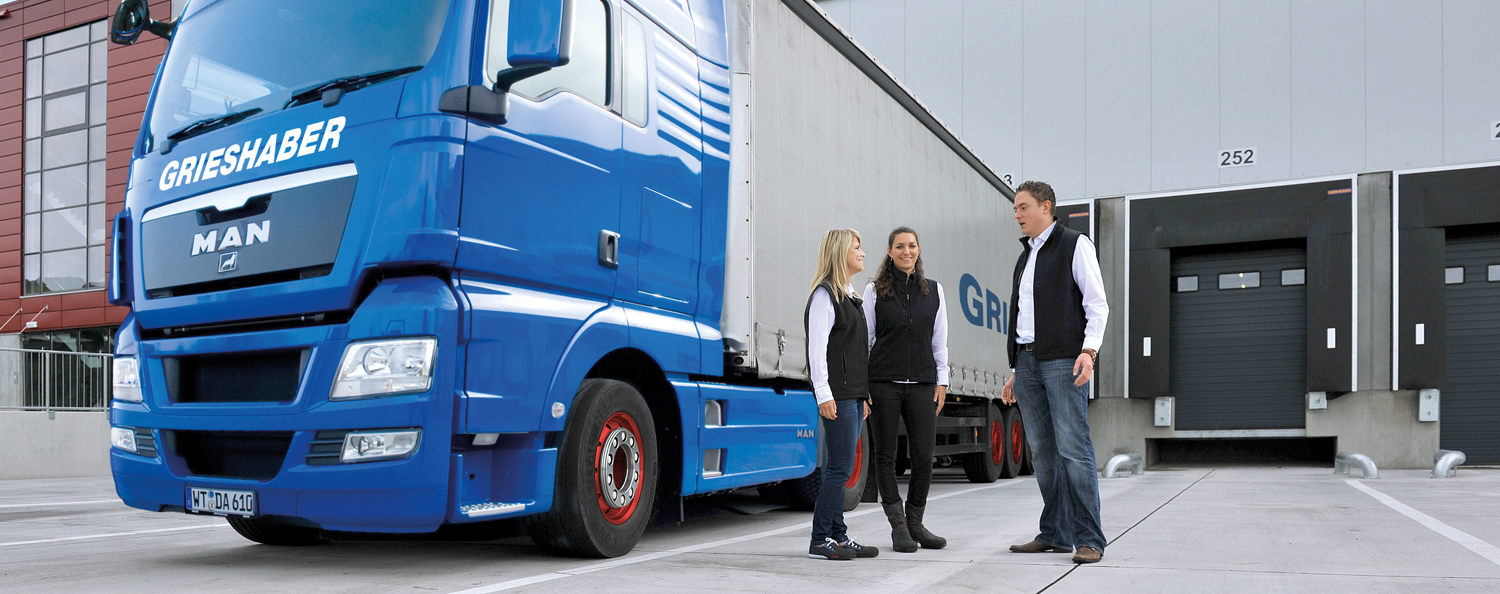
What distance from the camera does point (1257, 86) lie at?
19750mm

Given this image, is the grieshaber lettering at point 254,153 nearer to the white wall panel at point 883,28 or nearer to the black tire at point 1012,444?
the black tire at point 1012,444

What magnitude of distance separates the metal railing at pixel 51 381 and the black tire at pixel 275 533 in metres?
11.5

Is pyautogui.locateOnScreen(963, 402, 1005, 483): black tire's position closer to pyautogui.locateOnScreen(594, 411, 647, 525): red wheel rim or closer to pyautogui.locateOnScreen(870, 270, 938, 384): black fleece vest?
pyautogui.locateOnScreen(870, 270, 938, 384): black fleece vest

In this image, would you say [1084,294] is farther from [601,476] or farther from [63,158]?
[63,158]

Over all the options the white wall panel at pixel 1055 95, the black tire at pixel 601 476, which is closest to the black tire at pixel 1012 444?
the white wall panel at pixel 1055 95

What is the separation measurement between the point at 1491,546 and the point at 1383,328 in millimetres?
15181

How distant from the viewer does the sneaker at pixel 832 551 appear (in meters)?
5.08

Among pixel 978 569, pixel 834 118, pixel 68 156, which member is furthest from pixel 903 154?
pixel 68 156

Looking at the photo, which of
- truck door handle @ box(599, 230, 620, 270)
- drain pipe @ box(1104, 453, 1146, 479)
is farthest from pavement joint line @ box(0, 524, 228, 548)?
drain pipe @ box(1104, 453, 1146, 479)

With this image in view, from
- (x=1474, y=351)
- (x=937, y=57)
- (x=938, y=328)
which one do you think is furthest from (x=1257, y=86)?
(x=938, y=328)

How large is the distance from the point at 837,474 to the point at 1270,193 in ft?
56.5

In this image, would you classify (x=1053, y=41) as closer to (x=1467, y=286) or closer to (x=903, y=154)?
(x=1467, y=286)

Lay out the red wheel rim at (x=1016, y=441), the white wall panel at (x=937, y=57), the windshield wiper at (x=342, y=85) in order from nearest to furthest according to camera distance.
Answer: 1. the windshield wiper at (x=342, y=85)
2. the red wheel rim at (x=1016, y=441)
3. the white wall panel at (x=937, y=57)

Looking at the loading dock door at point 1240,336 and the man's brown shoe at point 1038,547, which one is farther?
the loading dock door at point 1240,336
